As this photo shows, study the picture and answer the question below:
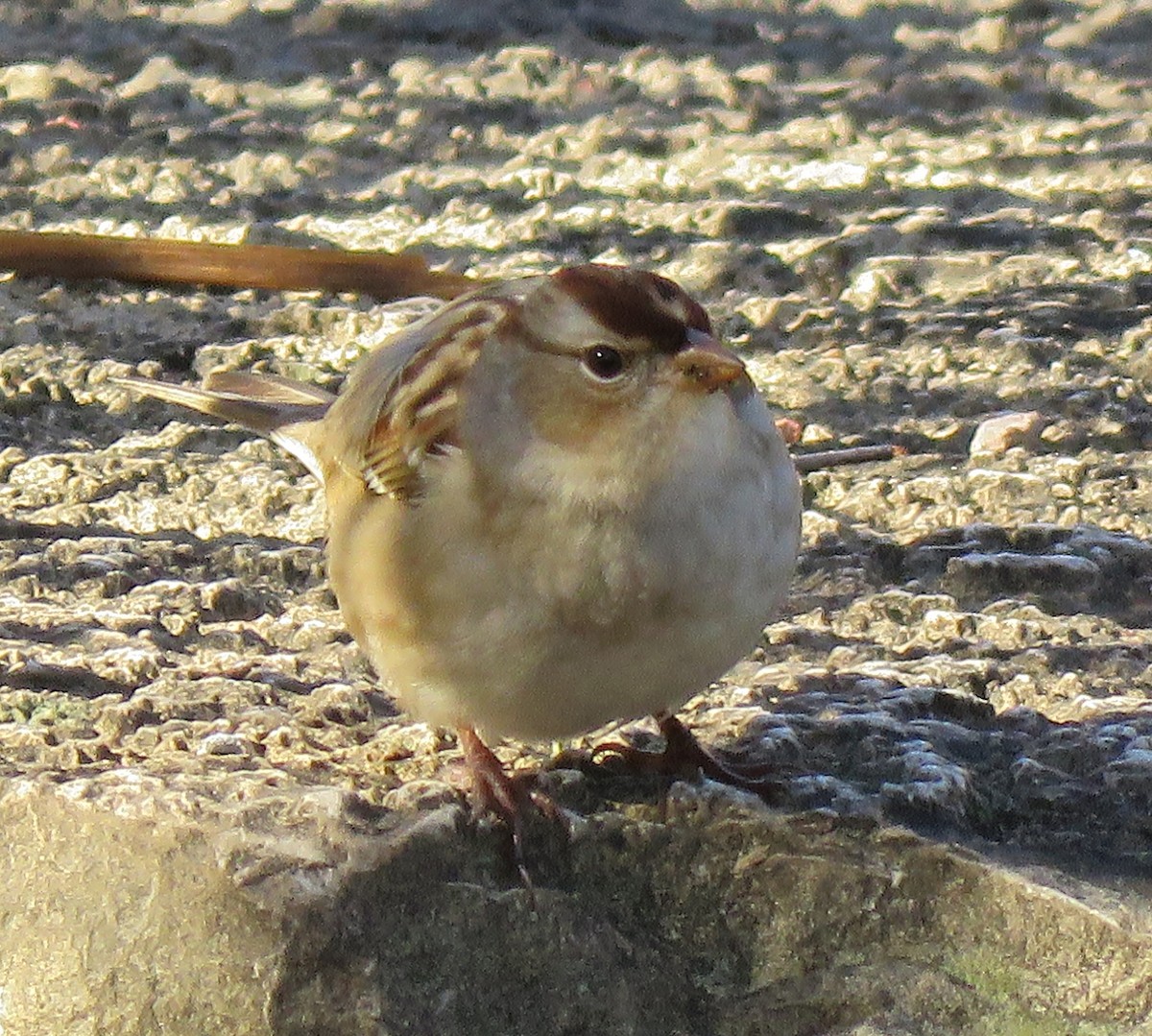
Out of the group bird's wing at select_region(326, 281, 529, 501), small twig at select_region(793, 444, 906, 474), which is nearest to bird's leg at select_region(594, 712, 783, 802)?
bird's wing at select_region(326, 281, 529, 501)

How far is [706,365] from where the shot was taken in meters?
2.45

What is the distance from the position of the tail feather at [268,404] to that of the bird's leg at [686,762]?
99 centimetres

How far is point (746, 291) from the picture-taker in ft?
14.3

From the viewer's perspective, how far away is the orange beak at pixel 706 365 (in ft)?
8.02

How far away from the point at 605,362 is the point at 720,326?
1757mm

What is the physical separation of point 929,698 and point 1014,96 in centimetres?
288

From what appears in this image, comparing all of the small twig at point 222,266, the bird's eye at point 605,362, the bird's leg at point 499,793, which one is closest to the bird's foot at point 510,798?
the bird's leg at point 499,793

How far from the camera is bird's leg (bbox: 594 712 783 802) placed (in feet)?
8.44

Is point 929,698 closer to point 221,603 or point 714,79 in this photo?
point 221,603

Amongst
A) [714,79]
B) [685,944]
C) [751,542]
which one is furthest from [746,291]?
[685,944]

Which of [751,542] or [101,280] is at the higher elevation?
[751,542]

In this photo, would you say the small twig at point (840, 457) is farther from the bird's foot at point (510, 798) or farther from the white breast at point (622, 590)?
the bird's foot at point (510, 798)

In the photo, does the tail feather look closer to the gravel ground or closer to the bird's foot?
the gravel ground

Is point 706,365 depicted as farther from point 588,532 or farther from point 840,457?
point 840,457
